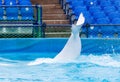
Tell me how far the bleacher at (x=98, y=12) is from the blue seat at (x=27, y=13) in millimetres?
1452

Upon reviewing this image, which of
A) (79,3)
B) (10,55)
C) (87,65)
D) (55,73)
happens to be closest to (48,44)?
(10,55)

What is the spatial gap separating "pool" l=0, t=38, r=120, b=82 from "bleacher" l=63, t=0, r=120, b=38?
2.68 ft

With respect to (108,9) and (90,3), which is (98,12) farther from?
(90,3)

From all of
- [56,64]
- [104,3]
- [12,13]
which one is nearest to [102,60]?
[56,64]

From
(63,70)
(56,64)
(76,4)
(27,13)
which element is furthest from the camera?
(76,4)

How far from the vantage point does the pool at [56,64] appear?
253 inches

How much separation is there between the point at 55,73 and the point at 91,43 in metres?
2.53

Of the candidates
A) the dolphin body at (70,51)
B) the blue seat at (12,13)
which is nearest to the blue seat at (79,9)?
the blue seat at (12,13)

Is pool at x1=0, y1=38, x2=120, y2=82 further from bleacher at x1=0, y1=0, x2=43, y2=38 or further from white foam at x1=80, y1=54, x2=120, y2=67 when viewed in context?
bleacher at x1=0, y1=0, x2=43, y2=38

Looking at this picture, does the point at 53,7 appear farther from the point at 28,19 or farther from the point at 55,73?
the point at 55,73

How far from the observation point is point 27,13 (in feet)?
34.8

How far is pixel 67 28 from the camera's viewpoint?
992 centimetres

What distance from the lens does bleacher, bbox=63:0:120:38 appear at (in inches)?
393

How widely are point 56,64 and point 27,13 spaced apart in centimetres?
341
